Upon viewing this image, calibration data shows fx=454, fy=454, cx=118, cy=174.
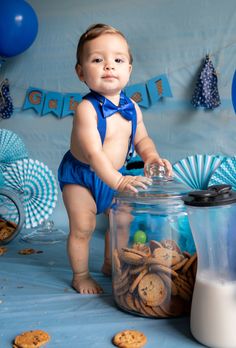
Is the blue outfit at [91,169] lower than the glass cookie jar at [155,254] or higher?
higher

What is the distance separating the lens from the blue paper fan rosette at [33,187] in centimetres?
161

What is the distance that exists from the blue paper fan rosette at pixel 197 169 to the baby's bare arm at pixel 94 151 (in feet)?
1.79

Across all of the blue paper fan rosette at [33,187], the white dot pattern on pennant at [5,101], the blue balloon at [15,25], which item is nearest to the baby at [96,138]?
the blue paper fan rosette at [33,187]

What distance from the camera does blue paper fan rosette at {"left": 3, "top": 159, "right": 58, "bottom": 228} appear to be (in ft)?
5.27

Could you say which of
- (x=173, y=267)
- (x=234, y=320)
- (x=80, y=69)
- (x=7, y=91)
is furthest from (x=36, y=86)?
(x=234, y=320)

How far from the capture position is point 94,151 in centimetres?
95

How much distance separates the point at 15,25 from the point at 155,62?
20.5 inches

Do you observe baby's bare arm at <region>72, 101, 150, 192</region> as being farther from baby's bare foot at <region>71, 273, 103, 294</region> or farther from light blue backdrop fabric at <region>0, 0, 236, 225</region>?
light blue backdrop fabric at <region>0, 0, 236, 225</region>

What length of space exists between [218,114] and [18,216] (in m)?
0.77

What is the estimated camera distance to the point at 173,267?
868mm

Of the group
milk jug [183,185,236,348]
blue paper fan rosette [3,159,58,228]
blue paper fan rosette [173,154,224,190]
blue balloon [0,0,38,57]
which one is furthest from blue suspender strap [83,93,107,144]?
blue balloon [0,0,38,57]

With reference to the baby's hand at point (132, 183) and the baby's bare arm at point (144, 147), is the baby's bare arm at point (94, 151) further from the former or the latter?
the baby's bare arm at point (144, 147)

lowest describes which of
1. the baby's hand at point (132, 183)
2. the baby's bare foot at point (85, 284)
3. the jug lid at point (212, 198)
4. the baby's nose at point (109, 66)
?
the baby's bare foot at point (85, 284)

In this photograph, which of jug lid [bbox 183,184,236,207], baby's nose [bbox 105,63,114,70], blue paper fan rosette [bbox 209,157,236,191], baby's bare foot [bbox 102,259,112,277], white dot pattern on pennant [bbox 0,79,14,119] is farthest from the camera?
white dot pattern on pennant [bbox 0,79,14,119]
